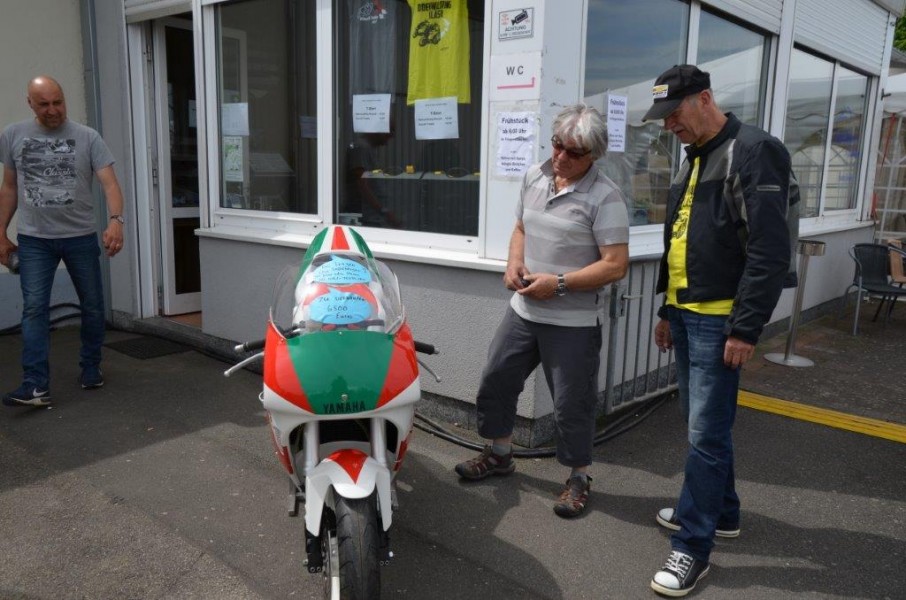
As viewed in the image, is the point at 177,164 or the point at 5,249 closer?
the point at 5,249

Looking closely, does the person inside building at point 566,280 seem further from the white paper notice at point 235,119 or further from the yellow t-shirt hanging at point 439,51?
the white paper notice at point 235,119

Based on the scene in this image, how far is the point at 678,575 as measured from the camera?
112 inches

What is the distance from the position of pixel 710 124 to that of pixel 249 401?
3518 mm

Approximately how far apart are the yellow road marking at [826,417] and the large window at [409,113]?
252 cm

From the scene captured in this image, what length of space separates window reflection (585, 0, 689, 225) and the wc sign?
0.64m

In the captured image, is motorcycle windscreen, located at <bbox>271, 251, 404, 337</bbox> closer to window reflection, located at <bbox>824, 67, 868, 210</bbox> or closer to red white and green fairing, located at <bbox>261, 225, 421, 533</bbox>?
red white and green fairing, located at <bbox>261, 225, 421, 533</bbox>

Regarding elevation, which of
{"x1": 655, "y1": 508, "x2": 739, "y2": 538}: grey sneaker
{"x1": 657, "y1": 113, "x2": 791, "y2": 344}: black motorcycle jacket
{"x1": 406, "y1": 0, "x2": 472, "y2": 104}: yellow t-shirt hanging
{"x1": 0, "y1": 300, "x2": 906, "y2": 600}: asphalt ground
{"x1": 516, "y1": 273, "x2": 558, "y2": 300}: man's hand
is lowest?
{"x1": 0, "y1": 300, "x2": 906, "y2": 600}: asphalt ground

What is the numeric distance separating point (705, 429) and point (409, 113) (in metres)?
2.94

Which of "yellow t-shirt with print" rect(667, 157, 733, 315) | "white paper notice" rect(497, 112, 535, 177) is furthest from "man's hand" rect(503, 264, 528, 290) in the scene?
"white paper notice" rect(497, 112, 535, 177)

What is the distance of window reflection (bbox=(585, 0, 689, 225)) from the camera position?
4.43m

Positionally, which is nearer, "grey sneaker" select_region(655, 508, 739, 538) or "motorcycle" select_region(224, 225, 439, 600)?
"motorcycle" select_region(224, 225, 439, 600)

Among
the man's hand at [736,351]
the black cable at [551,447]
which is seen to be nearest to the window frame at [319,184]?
the black cable at [551,447]

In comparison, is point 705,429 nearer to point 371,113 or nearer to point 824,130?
Answer: point 371,113

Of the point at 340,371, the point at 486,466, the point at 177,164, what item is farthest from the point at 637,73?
the point at 177,164
